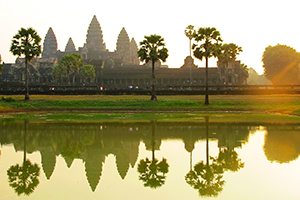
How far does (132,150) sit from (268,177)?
20.4 ft

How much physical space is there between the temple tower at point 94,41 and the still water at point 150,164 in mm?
116765

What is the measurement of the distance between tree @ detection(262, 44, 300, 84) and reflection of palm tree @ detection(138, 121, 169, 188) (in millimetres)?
99696

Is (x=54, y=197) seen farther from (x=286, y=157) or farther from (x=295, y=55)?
(x=295, y=55)

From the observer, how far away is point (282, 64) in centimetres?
10919

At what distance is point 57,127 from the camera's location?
Result: 2416 cm

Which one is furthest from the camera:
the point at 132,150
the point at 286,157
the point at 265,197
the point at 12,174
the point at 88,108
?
the point at 88,108

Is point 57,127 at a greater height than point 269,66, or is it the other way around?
point 269,66

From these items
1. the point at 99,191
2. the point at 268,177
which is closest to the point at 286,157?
the point at 268,177

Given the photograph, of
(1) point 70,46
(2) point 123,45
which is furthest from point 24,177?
(1) point 70,46

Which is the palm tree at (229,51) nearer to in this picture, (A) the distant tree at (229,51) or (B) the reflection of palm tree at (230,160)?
(A) the distant tree at (229,51)

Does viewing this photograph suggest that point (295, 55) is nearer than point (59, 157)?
No

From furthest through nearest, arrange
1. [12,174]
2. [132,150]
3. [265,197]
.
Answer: [132,150] < [12,174] < [265,197]

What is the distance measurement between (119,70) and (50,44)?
54813 millimetres

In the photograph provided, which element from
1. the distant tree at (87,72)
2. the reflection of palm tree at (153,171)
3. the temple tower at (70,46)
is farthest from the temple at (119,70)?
the reflection of palm tree at (153,171)
